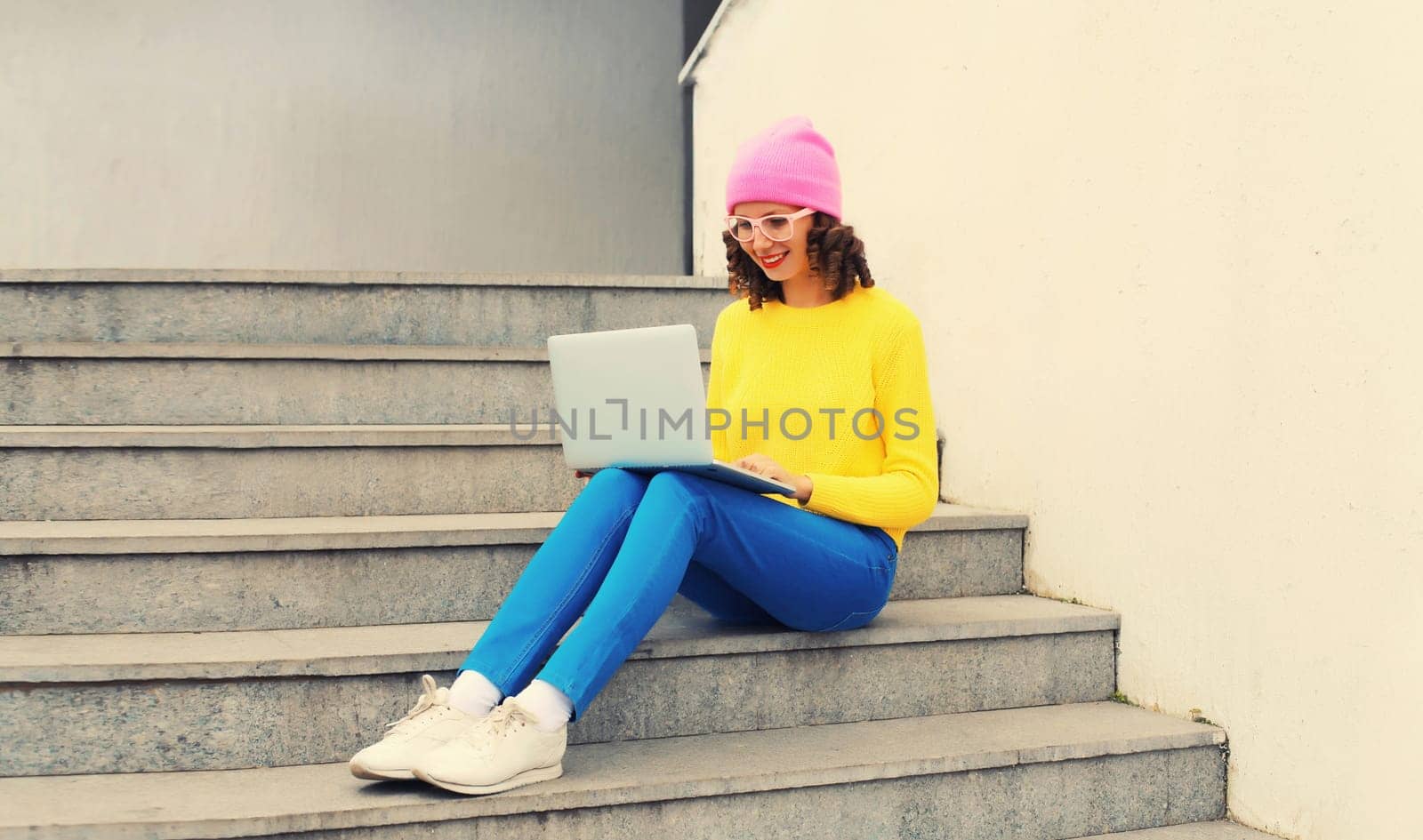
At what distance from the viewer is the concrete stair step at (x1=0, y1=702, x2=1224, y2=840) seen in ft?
4.62

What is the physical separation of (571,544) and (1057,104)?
4.00ft

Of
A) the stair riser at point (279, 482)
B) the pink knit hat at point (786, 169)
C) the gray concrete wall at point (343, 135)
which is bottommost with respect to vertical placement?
the stair riser at point (279, 482)

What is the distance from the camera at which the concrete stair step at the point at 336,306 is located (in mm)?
2512

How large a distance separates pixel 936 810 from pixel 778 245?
2.81 ft

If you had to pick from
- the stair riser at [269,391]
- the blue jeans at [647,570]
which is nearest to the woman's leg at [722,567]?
the blue jeans at [647,570]

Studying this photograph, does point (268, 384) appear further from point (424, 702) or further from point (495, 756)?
point (495, 756)

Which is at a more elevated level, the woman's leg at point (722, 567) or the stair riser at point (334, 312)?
the stair riser at point (334, 312)

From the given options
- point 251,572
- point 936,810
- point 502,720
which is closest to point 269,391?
point 251,572

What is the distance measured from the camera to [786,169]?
1.73 metres

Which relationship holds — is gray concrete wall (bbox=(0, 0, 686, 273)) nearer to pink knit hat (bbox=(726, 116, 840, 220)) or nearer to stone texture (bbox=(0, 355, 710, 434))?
Result: stone texture (bbox=(0, 355, 710, 434))

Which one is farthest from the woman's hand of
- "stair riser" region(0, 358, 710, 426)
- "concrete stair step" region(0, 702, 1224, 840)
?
"stair riser" region(0, 358, 710, 426)

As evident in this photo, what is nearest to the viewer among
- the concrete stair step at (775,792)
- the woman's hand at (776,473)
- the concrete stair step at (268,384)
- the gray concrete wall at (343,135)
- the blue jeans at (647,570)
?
the concrete stair step at (775,792)

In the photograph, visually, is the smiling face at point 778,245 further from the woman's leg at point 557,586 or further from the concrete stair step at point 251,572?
the concrete stair step at point 251,572

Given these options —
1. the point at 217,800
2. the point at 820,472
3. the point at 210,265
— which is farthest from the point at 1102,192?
the point at 210,265
